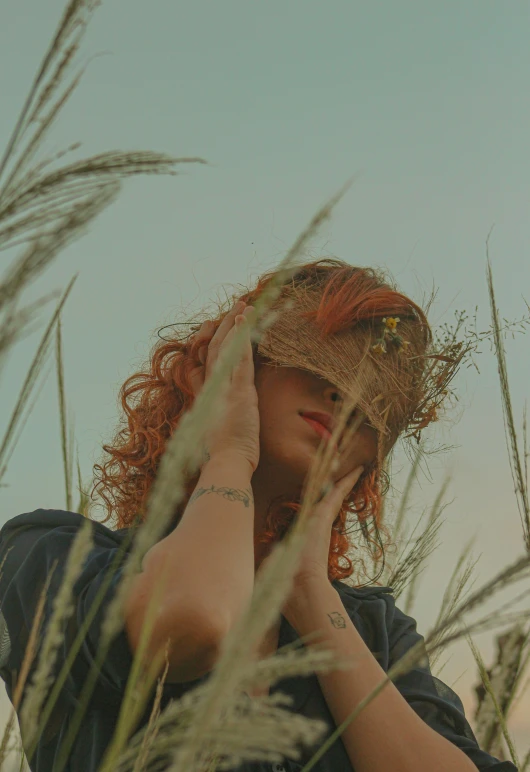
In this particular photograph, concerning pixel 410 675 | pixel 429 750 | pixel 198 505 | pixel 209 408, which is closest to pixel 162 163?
pixel 209 408

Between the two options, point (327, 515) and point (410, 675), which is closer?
point (410, 675)

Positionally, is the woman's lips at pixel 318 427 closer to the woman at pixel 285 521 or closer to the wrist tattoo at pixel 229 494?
the woman at pixel 285 521

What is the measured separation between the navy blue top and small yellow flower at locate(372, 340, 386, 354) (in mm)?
833

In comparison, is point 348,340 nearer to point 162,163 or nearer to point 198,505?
point 198,505

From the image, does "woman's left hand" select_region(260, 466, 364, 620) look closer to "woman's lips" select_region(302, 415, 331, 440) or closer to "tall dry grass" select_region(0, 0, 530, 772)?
"woman's lips" select_region(302, 415, 331, 440)

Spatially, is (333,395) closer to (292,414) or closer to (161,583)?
(292,414)

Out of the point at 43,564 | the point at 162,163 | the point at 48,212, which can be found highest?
the point at 162,163

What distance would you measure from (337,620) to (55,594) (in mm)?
737

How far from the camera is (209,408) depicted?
2.05 feet

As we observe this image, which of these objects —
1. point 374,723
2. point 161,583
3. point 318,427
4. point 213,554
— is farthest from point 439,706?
point 161,583

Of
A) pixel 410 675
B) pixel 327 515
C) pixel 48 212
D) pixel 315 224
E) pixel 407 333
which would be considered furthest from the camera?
pixel 407 333

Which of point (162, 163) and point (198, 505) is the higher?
point (162, 163)

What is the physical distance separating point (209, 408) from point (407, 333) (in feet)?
6.89

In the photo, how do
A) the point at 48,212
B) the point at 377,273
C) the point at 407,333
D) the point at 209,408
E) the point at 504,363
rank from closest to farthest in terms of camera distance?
the point at 209,408 < the point at 48,212 < the point at 504,363 < the point at 407,333 < the point at 377,273
